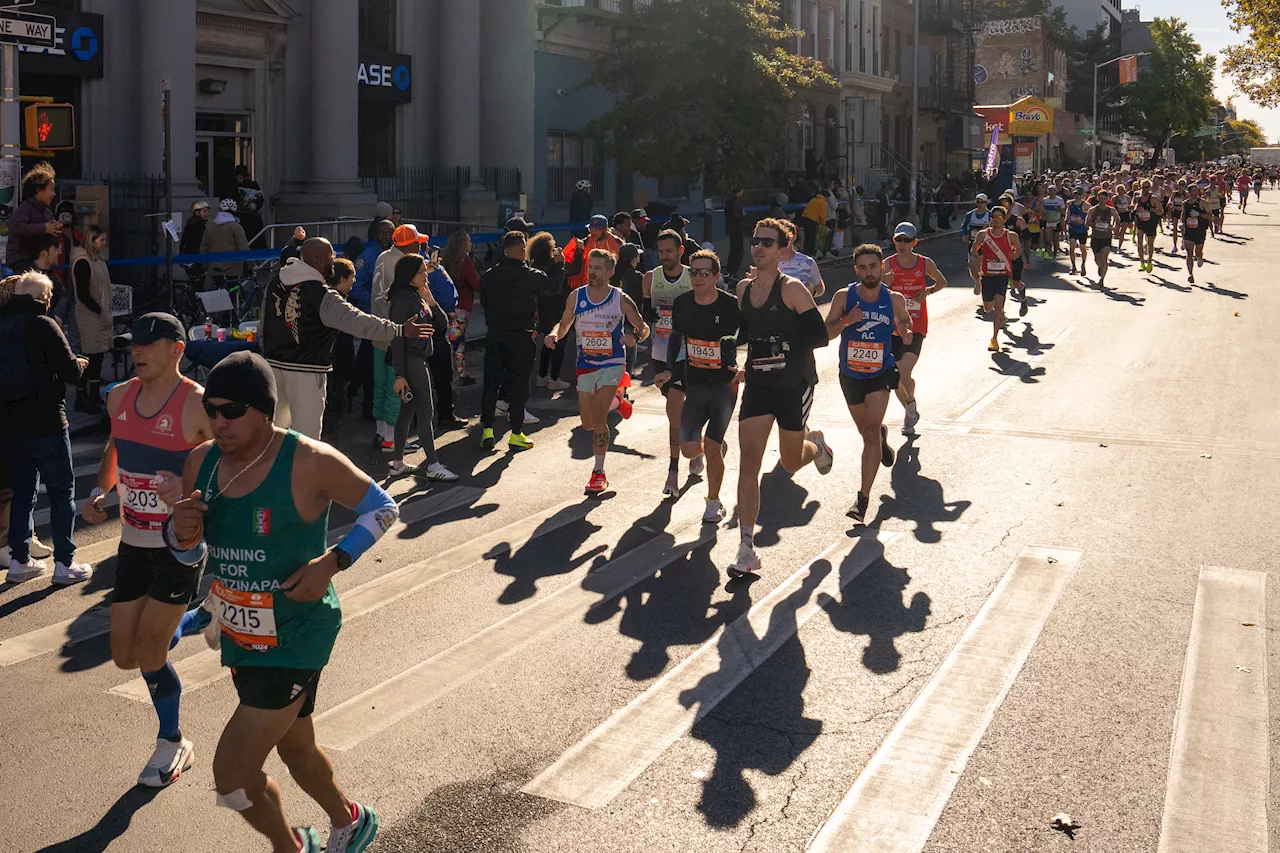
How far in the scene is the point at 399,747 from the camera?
619 centimetres

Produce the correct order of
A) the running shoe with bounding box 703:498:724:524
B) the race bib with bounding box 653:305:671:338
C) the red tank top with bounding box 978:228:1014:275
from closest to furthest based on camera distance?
1. the running shoe with bounding box 703:498:724:524
2. the race bib with bounding box 653:305:671:338
3. the red tank top with bounding box 978:228:1014:275

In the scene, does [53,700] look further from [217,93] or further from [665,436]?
[217,93]

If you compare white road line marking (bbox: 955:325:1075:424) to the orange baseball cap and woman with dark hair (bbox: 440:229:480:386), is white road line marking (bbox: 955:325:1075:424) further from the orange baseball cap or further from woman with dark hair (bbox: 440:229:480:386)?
the orange baseball cap

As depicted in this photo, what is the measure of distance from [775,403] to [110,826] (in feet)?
Result: 15.9

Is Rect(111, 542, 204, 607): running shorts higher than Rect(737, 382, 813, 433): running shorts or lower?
lower

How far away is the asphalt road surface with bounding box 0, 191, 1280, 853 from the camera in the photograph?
554cm

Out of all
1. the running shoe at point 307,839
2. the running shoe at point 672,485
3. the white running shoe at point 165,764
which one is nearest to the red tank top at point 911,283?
the running shoe at point 672,485

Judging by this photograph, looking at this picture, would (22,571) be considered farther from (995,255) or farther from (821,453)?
(995,255)

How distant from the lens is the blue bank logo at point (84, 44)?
72.3ft

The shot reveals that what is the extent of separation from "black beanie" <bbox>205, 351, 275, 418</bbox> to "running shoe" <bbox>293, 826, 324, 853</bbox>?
1467mm

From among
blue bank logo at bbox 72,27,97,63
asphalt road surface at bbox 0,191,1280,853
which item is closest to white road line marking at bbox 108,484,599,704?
asphalt road surface at bbox 0,191,1280,853

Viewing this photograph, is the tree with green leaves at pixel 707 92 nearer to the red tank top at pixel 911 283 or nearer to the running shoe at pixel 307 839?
the red tank top at pixel 911 283

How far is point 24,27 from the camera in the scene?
1350 centimetres

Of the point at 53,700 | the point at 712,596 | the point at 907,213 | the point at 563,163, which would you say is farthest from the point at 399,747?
the point at 907,213
